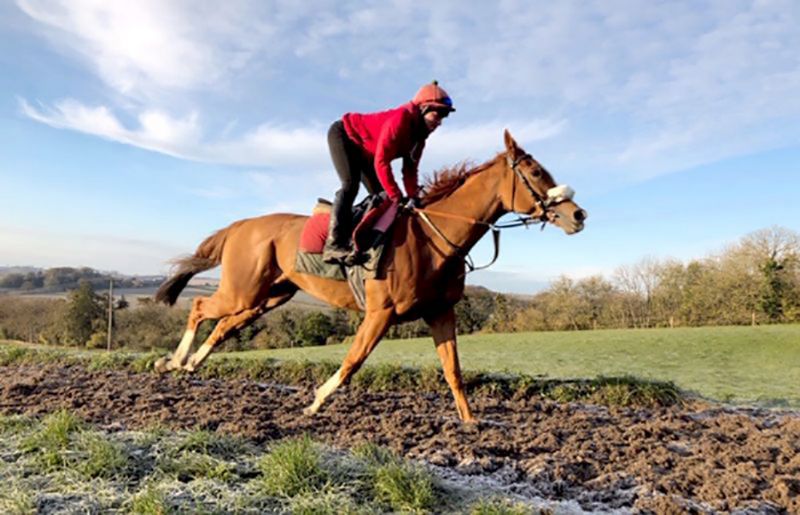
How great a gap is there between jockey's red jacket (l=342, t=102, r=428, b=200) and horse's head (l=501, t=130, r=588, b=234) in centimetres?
87

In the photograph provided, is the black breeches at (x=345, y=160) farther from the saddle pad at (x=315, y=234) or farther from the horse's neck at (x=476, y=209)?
the horse's neck at (x=476, y=209)

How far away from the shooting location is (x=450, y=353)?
5266 mm

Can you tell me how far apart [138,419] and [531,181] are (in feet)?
13.2

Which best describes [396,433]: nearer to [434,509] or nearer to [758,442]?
[434,509]

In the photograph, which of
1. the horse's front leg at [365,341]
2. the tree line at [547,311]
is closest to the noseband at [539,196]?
the horse's front leg at [365,341]

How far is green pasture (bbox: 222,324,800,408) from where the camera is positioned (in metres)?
8.66

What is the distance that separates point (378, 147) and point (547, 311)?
2317cm

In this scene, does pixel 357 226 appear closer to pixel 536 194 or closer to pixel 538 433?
pixel 536 194

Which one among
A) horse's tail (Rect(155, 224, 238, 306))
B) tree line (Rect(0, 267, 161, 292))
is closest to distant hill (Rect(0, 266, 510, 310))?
tree line (Rect(0, 267, 161, 292))

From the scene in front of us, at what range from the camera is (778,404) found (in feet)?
22.1

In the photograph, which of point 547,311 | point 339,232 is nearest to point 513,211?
point 339,232

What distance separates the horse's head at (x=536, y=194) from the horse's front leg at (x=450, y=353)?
127 cm

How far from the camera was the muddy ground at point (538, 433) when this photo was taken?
335 centimetres

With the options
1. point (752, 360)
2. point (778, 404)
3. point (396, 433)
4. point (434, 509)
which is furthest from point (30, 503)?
point (752, 360)
